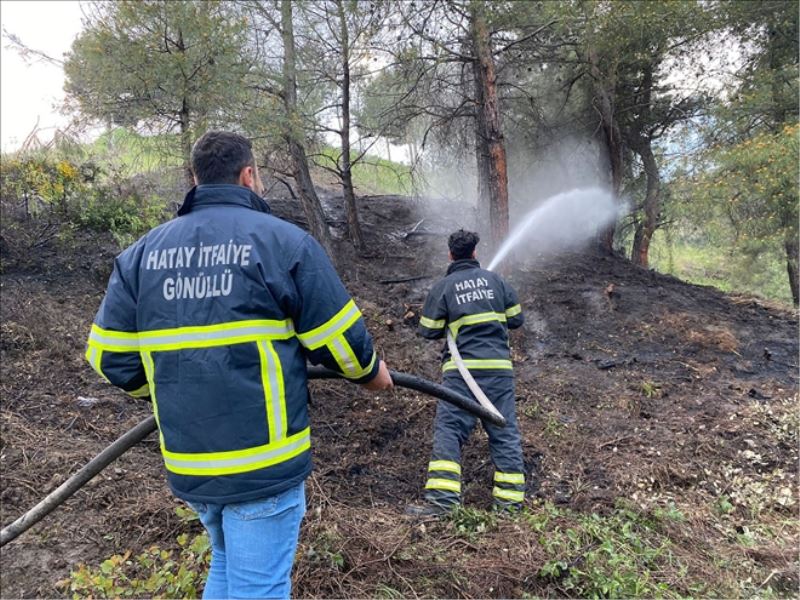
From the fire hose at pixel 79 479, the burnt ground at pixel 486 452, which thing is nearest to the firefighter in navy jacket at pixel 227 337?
the fire hose at pixel 79 479

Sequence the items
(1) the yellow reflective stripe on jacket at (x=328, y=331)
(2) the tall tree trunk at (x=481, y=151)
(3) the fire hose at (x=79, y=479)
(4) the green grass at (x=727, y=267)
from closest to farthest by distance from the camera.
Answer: (1) the yellow reflective stripe on jacket at (x=328, y=331), (3) the fire hose at (x=79, y=479), (2) the tall tree trunk at (x=481, y=151), (4) the green grass at (x=727, y=267)

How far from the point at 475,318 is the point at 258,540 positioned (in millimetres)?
2633

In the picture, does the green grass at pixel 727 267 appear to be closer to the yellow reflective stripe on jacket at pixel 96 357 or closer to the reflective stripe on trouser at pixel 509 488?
the reflective stripe on trouser at pixel 509 488

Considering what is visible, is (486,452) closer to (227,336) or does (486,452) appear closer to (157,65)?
(227,336)

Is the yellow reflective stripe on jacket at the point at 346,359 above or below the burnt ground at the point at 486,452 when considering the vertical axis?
above

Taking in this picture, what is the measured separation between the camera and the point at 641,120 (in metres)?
11.1

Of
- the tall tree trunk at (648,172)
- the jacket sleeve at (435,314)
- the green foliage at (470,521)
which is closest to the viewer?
the green foliage at (470,521)

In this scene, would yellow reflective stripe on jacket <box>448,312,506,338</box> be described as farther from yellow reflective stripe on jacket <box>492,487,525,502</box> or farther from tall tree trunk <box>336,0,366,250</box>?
tall tree trunk <box>336,0,366,250</box>

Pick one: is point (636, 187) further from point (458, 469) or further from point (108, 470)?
point (108, 470)

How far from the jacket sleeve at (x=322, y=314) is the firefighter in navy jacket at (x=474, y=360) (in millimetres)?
2180

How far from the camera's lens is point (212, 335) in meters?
1.72

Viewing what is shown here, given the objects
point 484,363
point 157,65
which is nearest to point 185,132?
point 157,65

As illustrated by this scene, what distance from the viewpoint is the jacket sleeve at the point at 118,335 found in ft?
6.15

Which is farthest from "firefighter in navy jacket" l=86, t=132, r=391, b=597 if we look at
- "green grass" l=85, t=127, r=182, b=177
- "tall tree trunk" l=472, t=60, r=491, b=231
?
"tall tree trunk" l=472, t=60, r=491, b=231
